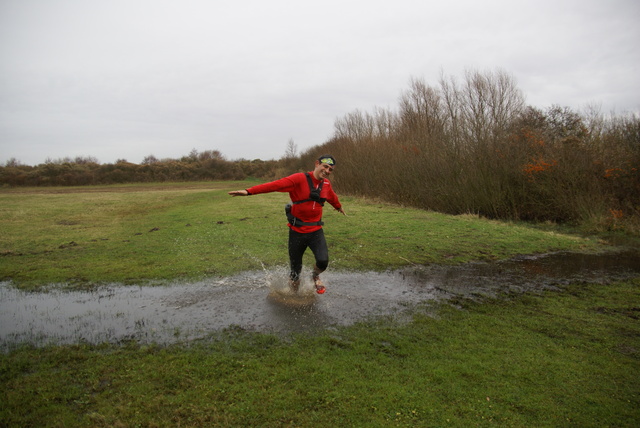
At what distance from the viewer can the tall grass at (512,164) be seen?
1764cm

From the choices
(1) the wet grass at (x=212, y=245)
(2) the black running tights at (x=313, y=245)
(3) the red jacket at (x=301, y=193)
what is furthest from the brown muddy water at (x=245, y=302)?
(3) the red jacket at (x=301, y=193)

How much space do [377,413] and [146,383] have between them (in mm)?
2407

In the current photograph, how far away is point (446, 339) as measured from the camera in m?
5.41

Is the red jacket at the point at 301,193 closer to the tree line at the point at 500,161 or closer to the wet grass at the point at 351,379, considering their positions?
the wet grass at the point at 351,379

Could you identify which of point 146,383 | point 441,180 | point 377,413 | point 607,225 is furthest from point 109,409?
point 441,180

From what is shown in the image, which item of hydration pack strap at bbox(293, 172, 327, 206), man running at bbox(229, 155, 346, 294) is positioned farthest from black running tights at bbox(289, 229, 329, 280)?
hydration pack strap at bbox(293, 172, 327, 206)

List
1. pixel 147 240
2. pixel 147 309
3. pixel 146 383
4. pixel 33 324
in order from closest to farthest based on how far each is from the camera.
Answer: pixel 146 383, pixel 33 324, pixel 147 309, pixel 147 240

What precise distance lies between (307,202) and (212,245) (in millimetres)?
5847

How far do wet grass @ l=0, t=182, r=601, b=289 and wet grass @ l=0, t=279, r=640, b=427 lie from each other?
3.85m

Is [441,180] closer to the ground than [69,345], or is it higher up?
higher up

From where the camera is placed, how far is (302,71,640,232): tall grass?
1764 centimetres

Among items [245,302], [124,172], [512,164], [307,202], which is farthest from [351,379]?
[124,172]

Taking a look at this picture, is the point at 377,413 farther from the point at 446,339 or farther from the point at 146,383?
the point at 146,383

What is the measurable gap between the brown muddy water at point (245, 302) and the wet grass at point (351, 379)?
Answer: 0.49m
